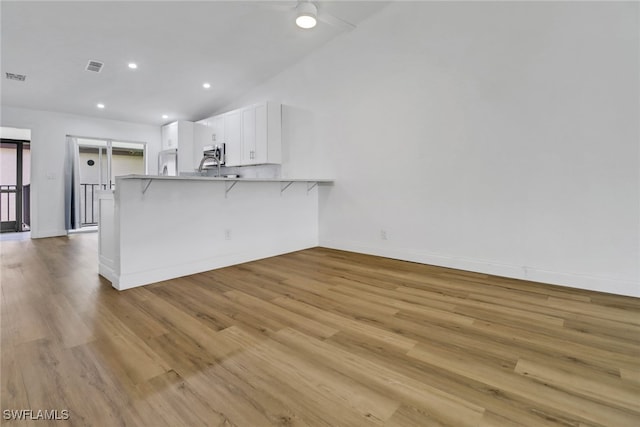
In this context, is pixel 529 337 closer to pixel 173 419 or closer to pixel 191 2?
pixel 173 419

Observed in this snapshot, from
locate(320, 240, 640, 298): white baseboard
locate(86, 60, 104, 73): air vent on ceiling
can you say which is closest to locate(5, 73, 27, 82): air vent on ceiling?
locate(86, 60, 104, 73): air vent on ceiling

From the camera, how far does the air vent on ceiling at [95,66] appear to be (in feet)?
13.9

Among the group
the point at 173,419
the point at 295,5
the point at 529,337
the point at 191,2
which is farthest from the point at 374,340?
the point at 191,2

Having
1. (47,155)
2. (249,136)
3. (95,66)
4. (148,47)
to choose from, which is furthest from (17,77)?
(249,136)

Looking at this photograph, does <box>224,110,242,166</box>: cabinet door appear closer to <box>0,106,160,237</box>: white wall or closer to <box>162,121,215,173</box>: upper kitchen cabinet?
<box>162,121,215,173</box>: upper kitchen cabinet

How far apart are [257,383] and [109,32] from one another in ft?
14.3

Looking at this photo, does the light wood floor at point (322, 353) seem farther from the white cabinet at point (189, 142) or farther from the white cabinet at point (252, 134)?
the white cabinet at point (189, 142)

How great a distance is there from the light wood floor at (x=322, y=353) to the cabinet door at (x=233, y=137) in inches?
124

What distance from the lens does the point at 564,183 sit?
2672mm

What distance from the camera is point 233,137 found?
218 inches

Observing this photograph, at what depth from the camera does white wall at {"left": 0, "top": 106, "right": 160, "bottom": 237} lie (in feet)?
18.6

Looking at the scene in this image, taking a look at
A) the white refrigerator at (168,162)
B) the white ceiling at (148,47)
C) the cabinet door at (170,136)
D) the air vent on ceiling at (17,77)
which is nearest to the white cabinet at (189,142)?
the cabinet door at (170,136)

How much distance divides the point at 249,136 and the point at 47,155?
4197 millimetres

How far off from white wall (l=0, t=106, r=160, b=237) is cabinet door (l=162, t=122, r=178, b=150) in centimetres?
135
